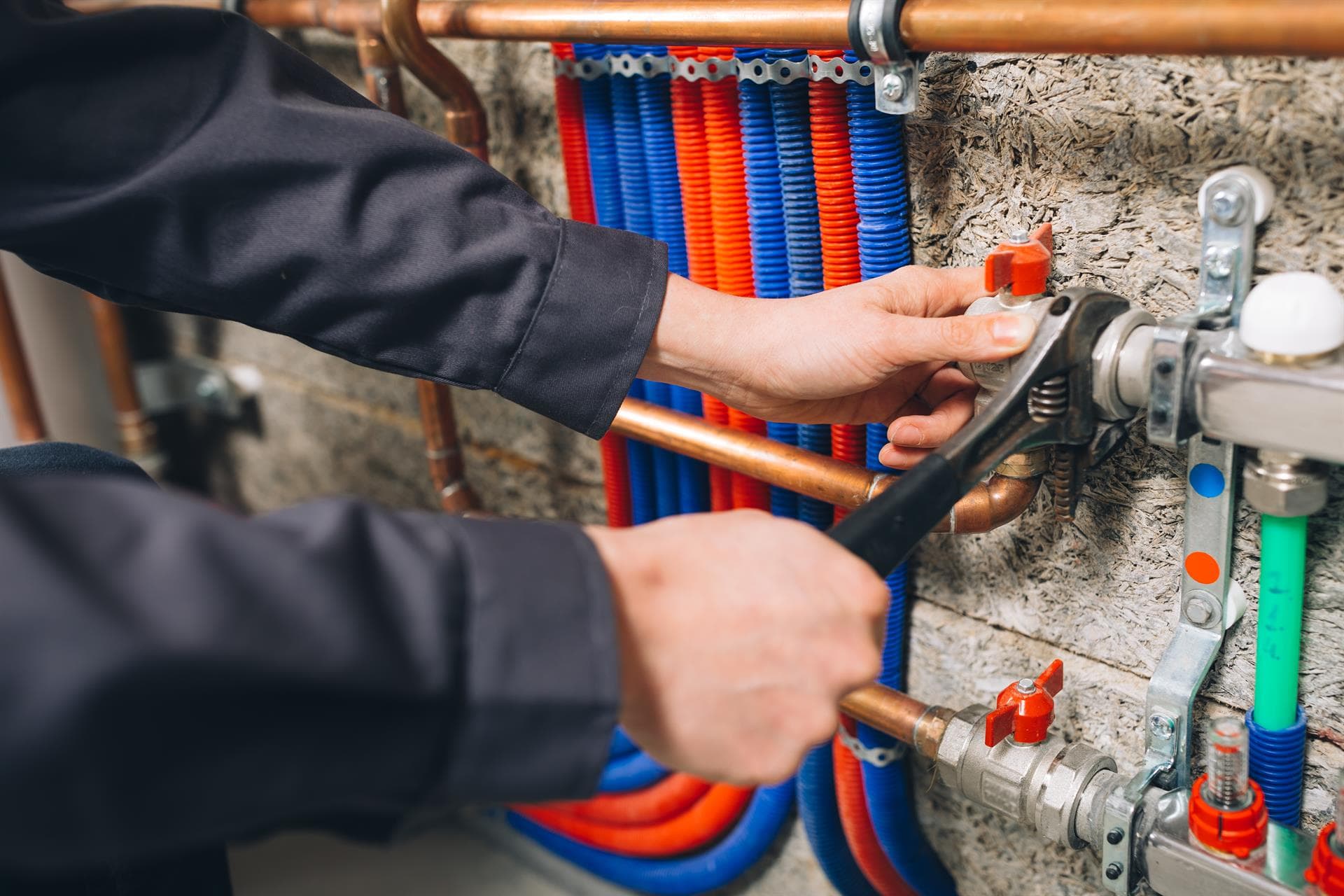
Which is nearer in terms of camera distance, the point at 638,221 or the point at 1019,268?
the point at 1019,268

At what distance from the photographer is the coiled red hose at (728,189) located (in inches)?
31.0

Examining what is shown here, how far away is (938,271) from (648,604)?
1.01 feet

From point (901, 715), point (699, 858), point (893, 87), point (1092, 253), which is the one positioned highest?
point (893, 87)

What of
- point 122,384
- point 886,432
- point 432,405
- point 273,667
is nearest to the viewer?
point 273,667

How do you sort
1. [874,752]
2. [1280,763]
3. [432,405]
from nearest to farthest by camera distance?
[1280,763]
[874,752]
[432,405]

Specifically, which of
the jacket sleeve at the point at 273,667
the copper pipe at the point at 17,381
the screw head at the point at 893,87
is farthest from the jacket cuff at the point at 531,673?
the copper pipe at the point at 17,381

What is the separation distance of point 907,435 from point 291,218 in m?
0.40

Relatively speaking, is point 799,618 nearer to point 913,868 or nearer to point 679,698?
point 679,698

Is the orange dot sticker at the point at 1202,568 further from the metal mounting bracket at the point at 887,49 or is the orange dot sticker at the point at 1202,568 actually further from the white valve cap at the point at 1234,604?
the metal mounting bracket at the point at 887,49

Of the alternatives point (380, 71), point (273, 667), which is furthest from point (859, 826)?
point (380, 71)

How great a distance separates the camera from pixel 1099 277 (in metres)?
0.68

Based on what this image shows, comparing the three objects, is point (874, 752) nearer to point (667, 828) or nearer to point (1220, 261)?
point (667, 828)

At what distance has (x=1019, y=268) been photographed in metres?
0.62

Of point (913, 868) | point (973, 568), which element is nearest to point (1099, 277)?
point (973, 568)
